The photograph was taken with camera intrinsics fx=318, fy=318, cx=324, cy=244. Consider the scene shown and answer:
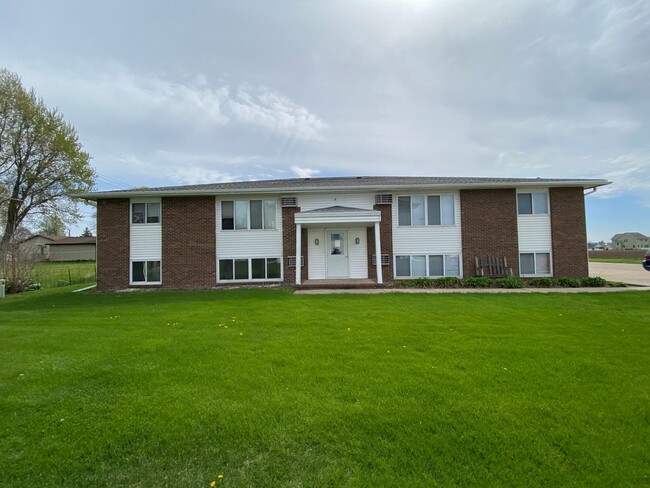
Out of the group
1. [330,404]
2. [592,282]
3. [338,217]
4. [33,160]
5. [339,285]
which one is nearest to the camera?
[330,404]

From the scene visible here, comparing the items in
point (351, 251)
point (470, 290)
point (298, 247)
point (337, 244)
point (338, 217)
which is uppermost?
point (338, 217)

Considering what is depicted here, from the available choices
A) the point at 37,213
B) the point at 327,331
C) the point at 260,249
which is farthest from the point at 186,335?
the point at 37,213

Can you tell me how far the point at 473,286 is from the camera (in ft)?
38.8

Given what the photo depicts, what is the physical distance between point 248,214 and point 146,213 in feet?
14.1

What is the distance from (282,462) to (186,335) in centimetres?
406

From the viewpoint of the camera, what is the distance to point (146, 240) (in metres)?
13.3

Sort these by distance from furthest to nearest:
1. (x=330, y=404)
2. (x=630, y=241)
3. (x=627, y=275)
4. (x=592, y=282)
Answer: (x=630, y=241), (x=627, y=275), (x=592, y=282), (x=330, y=404)

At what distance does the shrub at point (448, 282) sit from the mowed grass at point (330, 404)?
5431 mm

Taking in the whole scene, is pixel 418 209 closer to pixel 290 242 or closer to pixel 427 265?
pixel 427 265

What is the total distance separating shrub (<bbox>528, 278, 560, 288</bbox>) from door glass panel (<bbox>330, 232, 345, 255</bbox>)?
7.35 metres

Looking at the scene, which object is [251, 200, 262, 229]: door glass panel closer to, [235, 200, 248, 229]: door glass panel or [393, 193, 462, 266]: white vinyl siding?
[235, 200, 248, 229]: door glass panel

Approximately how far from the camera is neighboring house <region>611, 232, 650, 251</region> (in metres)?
69.0

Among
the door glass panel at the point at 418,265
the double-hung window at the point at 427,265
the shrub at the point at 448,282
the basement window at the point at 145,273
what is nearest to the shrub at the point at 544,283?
the double-hung window at the point at 427,265

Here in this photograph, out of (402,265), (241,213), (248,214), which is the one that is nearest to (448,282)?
(402,265)
